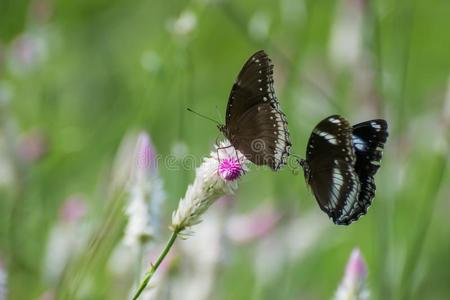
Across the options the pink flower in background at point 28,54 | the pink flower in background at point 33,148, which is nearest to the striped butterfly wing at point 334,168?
the pink flower in background at point 33,148

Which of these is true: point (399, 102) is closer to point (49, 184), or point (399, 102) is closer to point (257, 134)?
point (257, 134)

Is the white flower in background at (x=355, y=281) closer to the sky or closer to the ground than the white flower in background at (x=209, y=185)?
closer to the ground

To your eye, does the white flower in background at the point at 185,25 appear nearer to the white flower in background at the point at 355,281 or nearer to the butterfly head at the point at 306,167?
the butterfly head at the point at 306,167

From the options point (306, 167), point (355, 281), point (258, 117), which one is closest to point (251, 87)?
point (258, 117)

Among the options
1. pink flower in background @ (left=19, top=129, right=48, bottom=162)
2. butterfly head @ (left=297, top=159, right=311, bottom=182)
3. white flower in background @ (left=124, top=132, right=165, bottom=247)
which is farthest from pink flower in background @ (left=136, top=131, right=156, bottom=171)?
pink flower in background @ (left=19, top=129, right=48, bottom=162)

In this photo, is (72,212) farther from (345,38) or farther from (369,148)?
(345,38)

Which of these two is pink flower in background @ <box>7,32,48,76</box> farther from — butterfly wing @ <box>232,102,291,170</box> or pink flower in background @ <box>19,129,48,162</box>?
butterfly wing @ <box>232,102,291,170</box>
